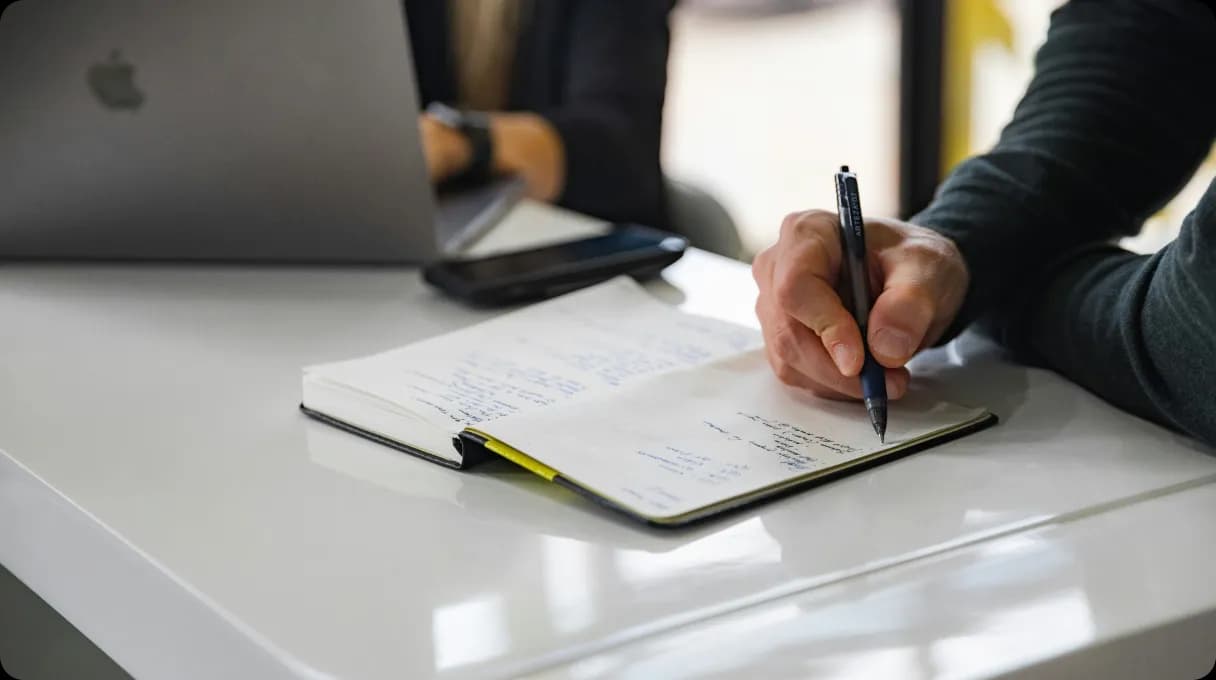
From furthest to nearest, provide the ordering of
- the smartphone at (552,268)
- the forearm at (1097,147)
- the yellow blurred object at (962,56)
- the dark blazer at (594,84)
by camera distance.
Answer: the yellow blurred object at (962,56), the dark blazer at (594,84), the smartphone at (552,268), the forearm at (1097,147)

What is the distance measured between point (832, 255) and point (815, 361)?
0.07 metres

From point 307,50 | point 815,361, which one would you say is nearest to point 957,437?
point 815,361

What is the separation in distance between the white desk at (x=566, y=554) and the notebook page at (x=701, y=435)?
17 millimetres

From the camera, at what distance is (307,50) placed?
3.43ft

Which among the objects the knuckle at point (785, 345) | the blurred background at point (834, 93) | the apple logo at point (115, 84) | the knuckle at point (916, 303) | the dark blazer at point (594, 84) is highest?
the apple logo at point (115, 84)

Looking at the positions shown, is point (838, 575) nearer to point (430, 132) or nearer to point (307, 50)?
point (307, 50)

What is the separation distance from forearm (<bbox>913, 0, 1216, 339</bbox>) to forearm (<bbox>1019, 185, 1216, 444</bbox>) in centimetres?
3

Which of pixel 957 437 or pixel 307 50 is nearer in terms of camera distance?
pixel 957 437

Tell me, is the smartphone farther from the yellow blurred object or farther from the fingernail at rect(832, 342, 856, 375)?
the yellow blurred object

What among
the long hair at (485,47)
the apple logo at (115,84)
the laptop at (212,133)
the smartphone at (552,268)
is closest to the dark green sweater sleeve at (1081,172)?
the smartphone at (552,268)

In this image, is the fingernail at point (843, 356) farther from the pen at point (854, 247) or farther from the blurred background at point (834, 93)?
the blurred background at point (834, 93)

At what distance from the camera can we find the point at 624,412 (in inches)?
27.9

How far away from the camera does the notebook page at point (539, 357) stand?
734mm

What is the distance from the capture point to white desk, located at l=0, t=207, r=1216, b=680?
0.49 m
